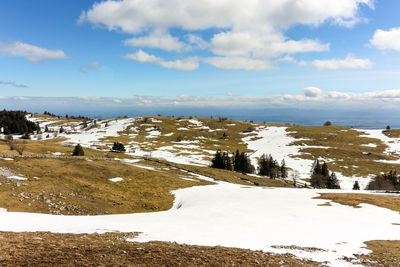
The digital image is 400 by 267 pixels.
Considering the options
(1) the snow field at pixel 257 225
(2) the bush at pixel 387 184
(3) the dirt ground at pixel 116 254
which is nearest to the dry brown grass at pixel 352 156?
(2) the bush at pixel 387 184

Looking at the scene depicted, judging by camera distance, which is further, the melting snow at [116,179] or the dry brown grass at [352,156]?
the dry brown grass at [352,156]

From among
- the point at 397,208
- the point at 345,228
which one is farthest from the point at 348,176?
the point at 345,228

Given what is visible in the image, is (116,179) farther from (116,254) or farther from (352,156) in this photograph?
(352,156)

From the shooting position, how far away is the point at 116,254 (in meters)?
12.4

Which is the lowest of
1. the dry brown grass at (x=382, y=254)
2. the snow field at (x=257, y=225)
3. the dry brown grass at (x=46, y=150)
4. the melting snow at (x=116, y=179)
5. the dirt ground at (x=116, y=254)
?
the dry brown grass at (x=46, y=150)

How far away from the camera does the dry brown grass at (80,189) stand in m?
29.5

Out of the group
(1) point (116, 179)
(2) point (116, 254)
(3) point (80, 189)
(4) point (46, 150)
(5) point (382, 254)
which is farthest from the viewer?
(4) point (46, 150)

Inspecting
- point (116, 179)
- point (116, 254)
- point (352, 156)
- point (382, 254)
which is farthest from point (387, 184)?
point (116, 254)

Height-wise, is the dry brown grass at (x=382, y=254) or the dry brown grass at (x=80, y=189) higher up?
the dry brown grass at (x=382, y=254)

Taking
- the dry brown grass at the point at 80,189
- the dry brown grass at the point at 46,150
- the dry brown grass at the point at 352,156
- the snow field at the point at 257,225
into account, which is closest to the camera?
the snow field at the point at 257,225

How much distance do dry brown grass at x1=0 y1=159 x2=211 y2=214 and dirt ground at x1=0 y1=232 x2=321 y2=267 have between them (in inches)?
Result: 664

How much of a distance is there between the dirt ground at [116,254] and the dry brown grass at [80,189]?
55.4 feet

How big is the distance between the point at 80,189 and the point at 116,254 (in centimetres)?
2872

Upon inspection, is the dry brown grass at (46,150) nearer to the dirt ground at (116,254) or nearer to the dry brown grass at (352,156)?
the dirt ground at (116,254)
